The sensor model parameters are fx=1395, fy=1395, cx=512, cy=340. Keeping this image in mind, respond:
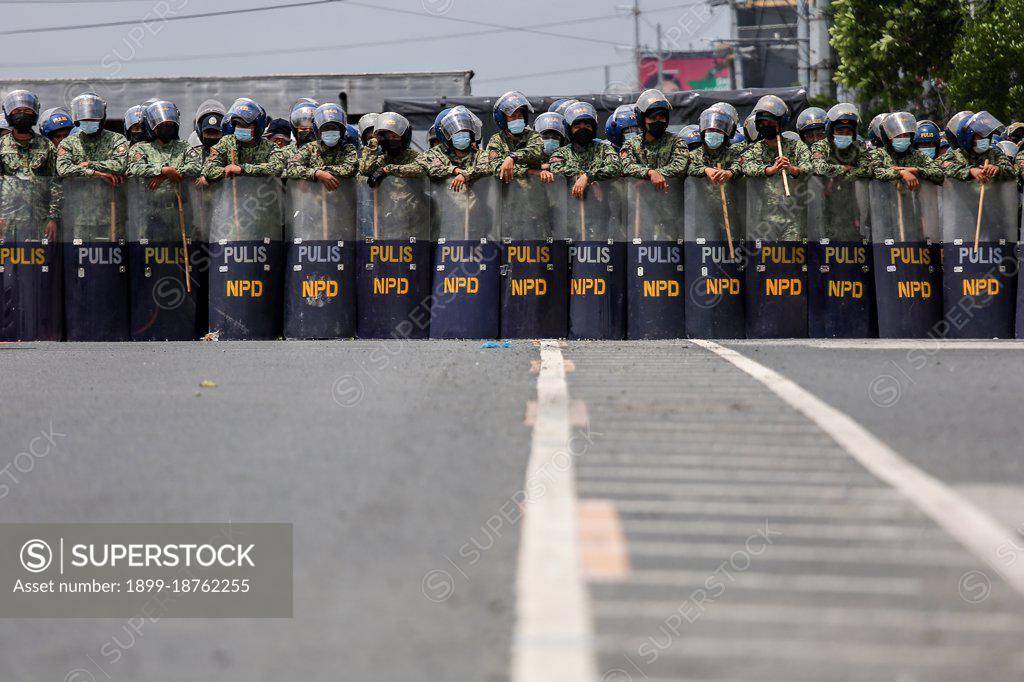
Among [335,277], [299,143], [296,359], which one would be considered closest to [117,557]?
[296,359]

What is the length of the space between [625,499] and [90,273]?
428 inches

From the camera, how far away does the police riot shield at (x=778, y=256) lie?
48.5 ft

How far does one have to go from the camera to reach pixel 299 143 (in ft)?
64.4

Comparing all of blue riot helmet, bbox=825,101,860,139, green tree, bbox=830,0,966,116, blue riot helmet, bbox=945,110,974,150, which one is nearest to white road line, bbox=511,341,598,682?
blue riot helmet, bbox=825,101,860,139

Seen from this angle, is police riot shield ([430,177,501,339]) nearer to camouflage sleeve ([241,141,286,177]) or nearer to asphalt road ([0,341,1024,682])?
camouflage sleeve ([241,141,286,177])

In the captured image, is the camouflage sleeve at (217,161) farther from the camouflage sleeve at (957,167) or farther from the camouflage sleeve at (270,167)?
the camouflage sleeve at (957,167)

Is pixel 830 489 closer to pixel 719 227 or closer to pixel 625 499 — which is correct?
pixel 625 499

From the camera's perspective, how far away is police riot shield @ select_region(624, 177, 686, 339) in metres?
14.9

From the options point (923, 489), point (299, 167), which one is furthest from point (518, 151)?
point (923, 489)

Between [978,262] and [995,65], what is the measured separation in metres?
13.7

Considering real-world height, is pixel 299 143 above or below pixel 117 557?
above

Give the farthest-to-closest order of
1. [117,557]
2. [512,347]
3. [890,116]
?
[890,116], [512,347], [117,557]

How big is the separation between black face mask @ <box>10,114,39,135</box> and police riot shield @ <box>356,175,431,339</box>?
4.29m

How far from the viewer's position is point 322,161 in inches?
609
